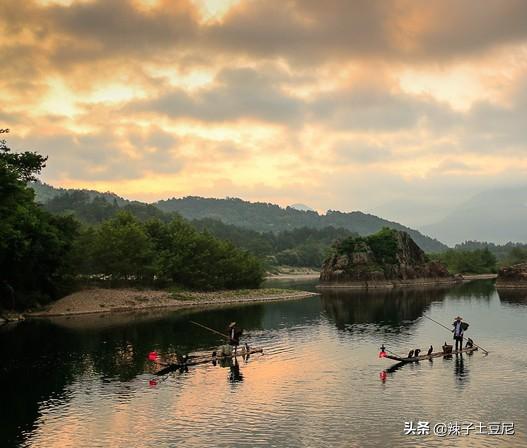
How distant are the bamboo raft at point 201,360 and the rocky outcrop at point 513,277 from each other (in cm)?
12308

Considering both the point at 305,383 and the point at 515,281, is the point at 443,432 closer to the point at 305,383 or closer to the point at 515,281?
the point at 305,383

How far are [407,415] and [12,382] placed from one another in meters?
29.8

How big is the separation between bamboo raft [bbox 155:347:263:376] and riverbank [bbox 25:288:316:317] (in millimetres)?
46686

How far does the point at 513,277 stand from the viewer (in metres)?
158

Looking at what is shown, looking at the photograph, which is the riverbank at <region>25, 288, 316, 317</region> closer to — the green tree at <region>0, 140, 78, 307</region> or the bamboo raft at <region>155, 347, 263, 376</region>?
the green tree at <region>0, 140, 78, 307</region>

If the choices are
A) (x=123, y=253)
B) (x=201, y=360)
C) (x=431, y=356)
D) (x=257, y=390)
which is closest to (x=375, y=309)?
(x=123, y=253)

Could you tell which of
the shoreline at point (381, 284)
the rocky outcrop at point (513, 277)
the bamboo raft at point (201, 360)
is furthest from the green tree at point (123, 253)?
the rocky outcrop at point (513, 277)

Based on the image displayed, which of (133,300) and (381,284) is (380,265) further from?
(133,300)

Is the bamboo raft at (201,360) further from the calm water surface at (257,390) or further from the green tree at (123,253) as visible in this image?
the green tree at (123,253)

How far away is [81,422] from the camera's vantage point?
3234 cm

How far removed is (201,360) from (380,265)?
466 ft

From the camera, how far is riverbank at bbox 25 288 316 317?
306 feet

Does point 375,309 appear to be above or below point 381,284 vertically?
below

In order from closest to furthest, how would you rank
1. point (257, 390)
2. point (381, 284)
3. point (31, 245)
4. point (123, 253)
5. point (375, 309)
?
point (257, 390), point (31, 245), point (375, 309), point (123, 253), point (381, 284)
